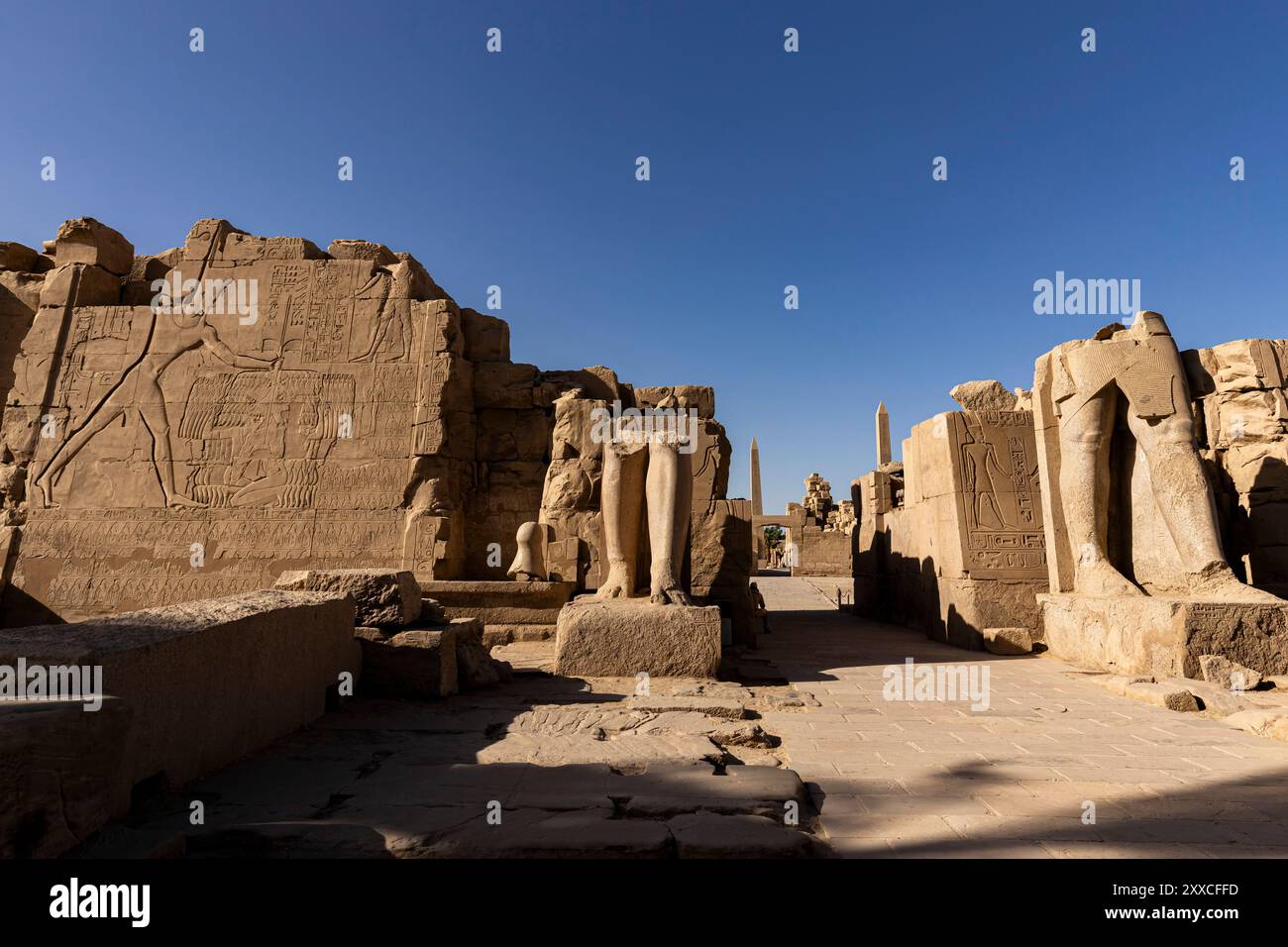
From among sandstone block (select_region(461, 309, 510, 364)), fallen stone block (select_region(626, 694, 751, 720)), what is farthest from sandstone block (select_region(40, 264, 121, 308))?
fallen stone block (select_region(626, 694, 751, 720))

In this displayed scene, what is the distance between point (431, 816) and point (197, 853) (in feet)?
1.84

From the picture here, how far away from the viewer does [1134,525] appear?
18.4 feet

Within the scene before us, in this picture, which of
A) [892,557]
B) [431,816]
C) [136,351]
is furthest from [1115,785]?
[136,351]

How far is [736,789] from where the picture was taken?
226cm

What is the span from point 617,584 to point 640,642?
0.67 metres

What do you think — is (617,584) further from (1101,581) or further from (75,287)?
(75,287)

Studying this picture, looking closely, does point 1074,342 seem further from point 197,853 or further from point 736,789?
point 197,853

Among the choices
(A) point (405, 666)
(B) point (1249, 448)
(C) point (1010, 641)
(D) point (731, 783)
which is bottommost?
(C) point (1010, 641)

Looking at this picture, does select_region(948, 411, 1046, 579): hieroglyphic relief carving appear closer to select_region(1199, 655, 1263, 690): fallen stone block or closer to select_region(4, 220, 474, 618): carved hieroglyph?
select_region(1199, 655, 1263, 690): fallen stone block

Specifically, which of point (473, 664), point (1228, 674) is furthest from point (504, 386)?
point (1228, 674)

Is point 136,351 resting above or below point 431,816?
above

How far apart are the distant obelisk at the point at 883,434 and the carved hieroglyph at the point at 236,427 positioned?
1148 inches

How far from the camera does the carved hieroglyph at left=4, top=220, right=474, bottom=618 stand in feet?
27.5

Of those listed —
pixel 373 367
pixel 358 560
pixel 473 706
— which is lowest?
pixel 473 706
